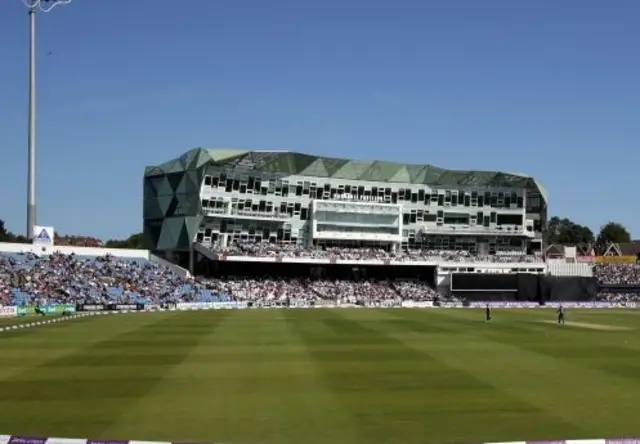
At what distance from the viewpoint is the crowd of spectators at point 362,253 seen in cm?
8512

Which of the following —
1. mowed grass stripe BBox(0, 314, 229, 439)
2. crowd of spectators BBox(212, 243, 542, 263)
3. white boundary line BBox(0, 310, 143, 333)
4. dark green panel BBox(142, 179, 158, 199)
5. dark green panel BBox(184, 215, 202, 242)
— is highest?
dark green panel BBox(142, 179, 158, 199)

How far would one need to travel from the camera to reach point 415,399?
778 inches

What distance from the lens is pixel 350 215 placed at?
93.8 meters

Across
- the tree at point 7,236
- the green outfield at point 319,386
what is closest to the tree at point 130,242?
the tree at point 7,236

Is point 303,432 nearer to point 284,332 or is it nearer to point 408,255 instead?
point 284,332

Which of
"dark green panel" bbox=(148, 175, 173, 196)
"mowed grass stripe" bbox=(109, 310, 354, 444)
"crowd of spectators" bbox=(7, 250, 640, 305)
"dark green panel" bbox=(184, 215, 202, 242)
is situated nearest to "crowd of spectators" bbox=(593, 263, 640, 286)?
"crowd of spectators" bbox=(7, 250, 640, 305)

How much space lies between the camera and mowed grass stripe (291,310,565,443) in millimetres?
16109

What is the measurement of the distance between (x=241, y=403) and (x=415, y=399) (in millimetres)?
4676

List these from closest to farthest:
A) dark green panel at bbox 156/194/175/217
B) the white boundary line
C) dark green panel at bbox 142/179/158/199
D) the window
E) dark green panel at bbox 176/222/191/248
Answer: the white boundary line, dark green panel at bbox 176/222/191/248, dark green panel at bbox 156/194/175/217, dark green panel at bbox 142/179/158/199, the window

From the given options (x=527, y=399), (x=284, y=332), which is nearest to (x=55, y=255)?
(x=284, y=332)

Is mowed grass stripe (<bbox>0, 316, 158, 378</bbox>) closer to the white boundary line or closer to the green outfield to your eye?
the green outfield

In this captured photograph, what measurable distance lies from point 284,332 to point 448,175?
207 feet

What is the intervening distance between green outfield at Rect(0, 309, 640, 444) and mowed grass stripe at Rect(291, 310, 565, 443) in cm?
5

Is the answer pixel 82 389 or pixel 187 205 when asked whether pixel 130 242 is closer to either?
pixel 187 205
